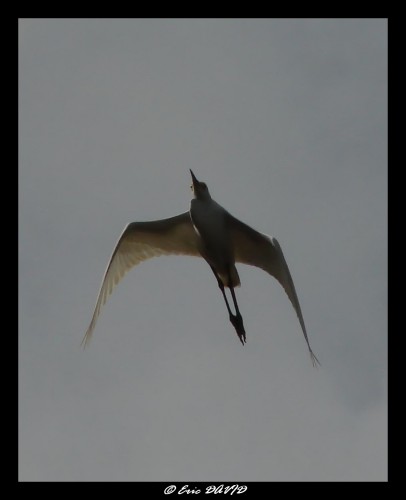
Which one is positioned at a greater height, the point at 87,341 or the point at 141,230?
the point at 141,230

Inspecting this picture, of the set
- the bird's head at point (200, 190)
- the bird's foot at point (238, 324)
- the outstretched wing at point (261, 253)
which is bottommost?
the bird's foot at point (238, 324)

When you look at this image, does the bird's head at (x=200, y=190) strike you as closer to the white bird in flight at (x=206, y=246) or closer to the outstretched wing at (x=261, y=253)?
the white bird in flight at (x=206, y=246)

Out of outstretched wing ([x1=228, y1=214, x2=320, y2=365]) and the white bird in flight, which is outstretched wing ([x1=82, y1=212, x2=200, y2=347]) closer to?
the white bird in flight

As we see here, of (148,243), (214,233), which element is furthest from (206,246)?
(148,243)

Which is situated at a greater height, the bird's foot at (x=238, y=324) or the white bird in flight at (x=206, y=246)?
the white bird in flight at (x=206, y=246)

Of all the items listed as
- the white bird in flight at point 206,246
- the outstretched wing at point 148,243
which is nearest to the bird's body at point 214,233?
the white bird in flight at point 206,246

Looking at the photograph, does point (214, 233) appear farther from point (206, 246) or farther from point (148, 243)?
point (148, 243)
